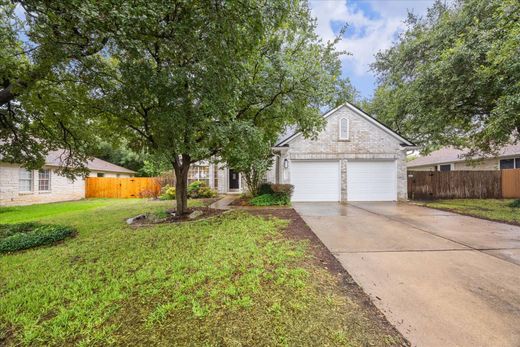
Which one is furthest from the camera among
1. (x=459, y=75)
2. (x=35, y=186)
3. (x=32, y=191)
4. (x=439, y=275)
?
(x=35, y=186)

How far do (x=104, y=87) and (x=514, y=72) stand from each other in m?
11.7

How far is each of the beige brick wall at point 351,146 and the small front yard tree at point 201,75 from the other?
3.44 meters

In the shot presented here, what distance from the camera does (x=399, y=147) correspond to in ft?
37.7

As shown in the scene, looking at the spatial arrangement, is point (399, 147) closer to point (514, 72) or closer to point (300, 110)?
point (514, 72)

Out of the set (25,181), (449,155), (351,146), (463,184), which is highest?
(449,155)

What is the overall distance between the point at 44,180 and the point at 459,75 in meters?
21.5

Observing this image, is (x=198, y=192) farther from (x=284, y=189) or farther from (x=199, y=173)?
(x=284, y=189)

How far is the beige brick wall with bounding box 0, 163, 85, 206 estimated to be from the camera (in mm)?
10797

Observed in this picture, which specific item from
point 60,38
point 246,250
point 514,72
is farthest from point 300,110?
point 514,72

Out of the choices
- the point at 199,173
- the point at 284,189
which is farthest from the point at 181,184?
the point at 199,173

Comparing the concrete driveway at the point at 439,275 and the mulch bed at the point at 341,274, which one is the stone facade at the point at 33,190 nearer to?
the mulch bed at the point at 341,274

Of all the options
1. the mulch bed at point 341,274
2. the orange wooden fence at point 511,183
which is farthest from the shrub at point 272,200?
the orange wooden fence at point 511,183

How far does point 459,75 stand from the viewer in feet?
27.1

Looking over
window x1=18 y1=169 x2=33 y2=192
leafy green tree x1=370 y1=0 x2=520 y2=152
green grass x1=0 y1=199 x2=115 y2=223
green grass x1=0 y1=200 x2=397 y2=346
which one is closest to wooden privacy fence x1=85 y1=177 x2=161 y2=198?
window x1=18 y1=169 x2=33 y2=192
